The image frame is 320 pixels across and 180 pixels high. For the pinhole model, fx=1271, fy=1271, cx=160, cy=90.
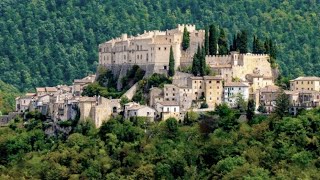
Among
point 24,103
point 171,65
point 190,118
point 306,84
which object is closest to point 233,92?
point 190,118

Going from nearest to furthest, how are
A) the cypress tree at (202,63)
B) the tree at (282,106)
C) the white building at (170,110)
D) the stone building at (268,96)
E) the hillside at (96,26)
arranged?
the tree at (282,106)
the stone building at (268,96)
the white building at (170,110)
the cypress tree at (202,63)
the hillside at (96,26)

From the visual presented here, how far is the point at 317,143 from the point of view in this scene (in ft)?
262

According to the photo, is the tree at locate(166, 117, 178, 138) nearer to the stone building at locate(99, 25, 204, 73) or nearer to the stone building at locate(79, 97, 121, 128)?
the stone building at locate(79, 97, 121, 128)

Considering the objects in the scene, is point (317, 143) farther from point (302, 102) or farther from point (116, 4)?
point (116, 4)

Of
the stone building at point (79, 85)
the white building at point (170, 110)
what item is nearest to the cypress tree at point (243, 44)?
the white building at point (170, 110)

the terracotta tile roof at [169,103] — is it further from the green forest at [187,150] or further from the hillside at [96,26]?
the hillside at [96,26]

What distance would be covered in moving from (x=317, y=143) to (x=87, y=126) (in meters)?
16.7

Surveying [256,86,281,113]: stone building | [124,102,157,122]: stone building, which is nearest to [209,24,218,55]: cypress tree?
[256,86,281,113]: stone building

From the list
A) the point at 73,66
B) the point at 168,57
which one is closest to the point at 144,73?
the point at 168,57

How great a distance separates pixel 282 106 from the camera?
83000 mm

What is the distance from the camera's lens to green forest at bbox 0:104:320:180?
260 feet

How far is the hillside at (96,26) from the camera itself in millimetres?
152000

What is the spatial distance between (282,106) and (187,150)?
6.84 m

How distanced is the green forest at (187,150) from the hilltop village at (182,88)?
112cm
